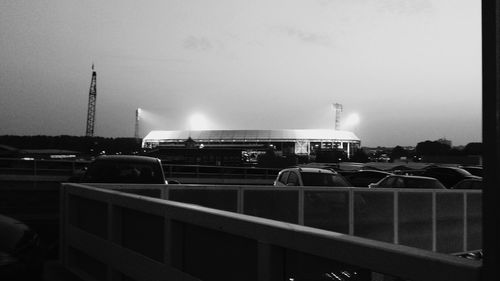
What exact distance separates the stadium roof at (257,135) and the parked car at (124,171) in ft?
396

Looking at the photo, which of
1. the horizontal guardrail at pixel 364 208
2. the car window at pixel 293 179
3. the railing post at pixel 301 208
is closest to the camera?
the horizontal guardrail at pixel 364 208

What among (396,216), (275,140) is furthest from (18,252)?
(275,140)

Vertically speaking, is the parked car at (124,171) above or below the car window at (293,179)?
above

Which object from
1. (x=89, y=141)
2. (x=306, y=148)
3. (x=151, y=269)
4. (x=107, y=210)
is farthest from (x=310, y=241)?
(x=89, y=141)

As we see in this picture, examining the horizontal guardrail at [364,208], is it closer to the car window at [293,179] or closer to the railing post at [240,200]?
the railing post at [240,200]

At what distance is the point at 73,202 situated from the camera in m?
7.94

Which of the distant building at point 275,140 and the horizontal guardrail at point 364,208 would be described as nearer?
the horizontal guardrail at point 364,208

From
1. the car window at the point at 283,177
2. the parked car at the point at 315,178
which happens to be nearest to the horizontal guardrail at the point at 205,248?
the parked car at the point at 315,178

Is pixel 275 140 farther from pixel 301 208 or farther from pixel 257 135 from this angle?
pixel 301 208

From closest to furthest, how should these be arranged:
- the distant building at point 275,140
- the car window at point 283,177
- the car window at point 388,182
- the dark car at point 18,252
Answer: the dark car at point 18,252 → the car window at point 283,177 → the car window at point 388,182 → the distant building at point 275,140

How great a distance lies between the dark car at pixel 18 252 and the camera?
622cm

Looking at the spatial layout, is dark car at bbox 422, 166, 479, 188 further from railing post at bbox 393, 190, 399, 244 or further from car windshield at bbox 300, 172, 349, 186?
railing post at bbox 393, 190, 399, 244

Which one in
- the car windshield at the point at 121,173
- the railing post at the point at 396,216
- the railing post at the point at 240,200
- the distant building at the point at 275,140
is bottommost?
the railing post at the point at 396,216

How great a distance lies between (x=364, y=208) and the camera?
1191 cm
